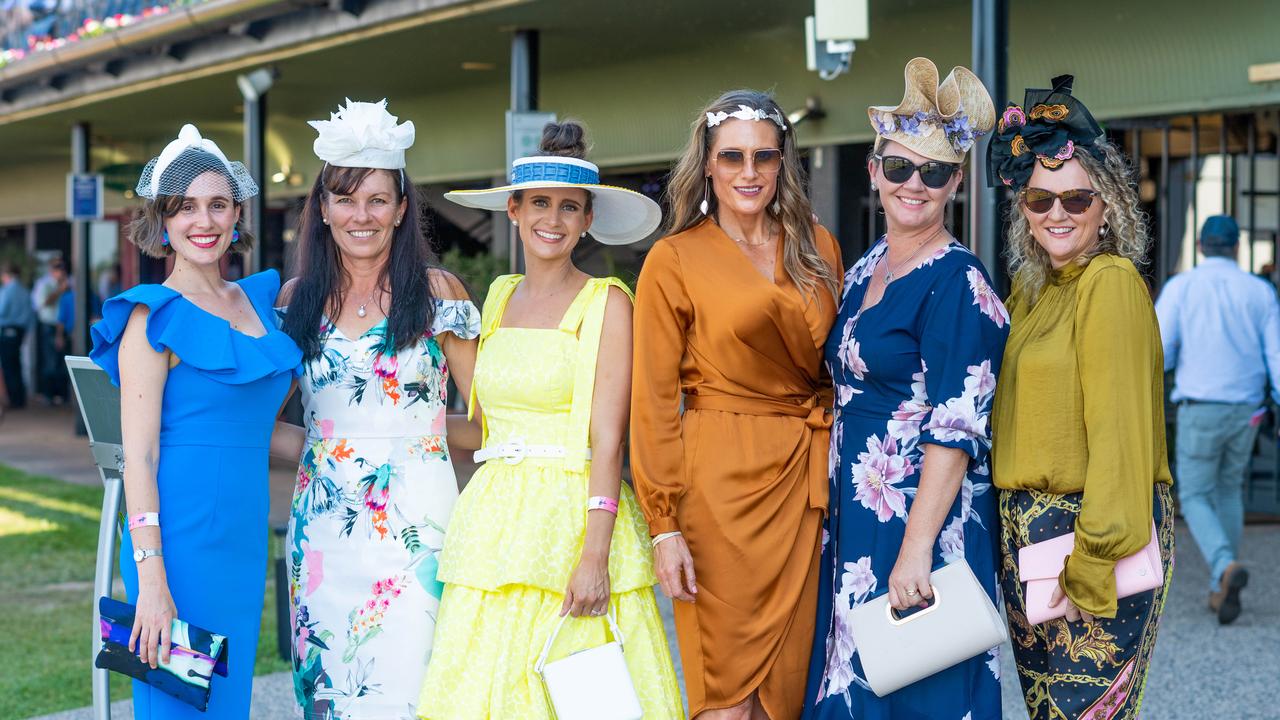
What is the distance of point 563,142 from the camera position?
11.1ft

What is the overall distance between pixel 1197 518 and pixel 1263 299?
1215 millimetres

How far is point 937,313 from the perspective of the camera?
3047mm

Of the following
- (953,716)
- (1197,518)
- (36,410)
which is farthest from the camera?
(36,410)

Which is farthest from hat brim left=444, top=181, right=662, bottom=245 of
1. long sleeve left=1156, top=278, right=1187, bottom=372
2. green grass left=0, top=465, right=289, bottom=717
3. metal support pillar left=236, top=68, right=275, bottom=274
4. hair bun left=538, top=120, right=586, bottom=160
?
metal support pillar left=236, top=68, right=275, bottom=274

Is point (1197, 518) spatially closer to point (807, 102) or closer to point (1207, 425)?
point (1207, 425)

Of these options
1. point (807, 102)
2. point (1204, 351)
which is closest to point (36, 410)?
point (807, 102)

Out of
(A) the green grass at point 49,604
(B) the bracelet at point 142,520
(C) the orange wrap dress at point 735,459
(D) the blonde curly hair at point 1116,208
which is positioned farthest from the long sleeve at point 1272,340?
(B) the bracelet at point 142,520

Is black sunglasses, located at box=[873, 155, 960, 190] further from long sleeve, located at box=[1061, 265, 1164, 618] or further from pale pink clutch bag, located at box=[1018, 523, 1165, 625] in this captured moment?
pale pink clutch bag, located at box=[1018, 523, 1165, 625]

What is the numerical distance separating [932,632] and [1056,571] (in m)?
0.32

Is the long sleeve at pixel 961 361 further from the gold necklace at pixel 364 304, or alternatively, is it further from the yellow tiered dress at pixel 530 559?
the gold necklace at pixel 364 304

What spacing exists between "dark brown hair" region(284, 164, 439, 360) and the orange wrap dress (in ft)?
2.01

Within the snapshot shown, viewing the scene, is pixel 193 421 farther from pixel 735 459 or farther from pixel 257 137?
pixel 257 137

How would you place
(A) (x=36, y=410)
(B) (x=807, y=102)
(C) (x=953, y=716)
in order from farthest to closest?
(A) (x=36, y=410) < (B) (x=807, y=102) < (C) (x=953, y=716)

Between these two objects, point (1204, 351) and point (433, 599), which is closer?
point (433, 599)
